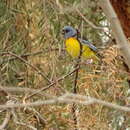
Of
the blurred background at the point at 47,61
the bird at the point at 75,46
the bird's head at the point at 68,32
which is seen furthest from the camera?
the bird's head at the point at 68,32

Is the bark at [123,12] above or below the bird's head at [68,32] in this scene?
above

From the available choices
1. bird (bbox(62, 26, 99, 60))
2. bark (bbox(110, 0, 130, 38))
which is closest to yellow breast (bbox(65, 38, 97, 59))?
bird (bbox(62, 26, 99, 60))

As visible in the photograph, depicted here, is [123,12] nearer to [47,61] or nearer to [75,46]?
[75,46]

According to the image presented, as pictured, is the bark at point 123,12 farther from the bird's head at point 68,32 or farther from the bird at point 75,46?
the bird's head at point 68,32

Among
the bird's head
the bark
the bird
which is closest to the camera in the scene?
the bark

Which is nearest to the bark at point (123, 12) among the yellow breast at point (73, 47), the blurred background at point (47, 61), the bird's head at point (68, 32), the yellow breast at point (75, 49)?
the blurred background at point (47, 61)

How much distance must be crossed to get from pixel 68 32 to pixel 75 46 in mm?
230

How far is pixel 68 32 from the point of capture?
3.42 meters

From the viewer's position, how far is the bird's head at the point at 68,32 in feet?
11.0

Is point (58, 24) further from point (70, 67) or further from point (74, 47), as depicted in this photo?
point (70, 67)

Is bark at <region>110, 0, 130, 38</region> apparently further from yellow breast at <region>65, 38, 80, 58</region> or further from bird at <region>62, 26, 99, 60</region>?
yellow breast at <region>65, 38, 80, 58</region>

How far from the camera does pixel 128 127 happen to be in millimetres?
2801

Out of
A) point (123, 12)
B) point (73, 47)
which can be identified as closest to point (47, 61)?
point (73, 47)

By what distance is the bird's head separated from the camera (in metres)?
3.37
